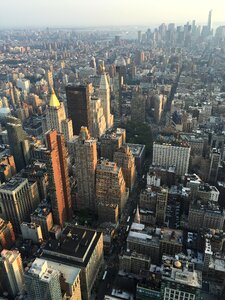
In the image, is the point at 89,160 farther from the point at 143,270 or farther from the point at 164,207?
the point at 143,270

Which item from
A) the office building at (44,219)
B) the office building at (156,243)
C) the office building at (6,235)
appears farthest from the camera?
the office building at (44,219)

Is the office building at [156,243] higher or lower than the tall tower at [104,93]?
lower

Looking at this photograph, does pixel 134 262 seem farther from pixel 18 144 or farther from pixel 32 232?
pixel 18 144

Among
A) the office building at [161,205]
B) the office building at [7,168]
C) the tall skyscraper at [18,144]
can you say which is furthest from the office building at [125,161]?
the office building at [7,168]

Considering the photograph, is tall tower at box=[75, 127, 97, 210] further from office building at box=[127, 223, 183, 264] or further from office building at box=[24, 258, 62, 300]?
office building at box=[24, 258, 62, 300]

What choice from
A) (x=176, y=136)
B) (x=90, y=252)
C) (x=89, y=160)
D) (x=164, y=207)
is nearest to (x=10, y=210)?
(x=89, y=160)

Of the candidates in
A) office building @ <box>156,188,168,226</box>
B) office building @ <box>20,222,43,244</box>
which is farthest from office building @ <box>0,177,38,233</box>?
office building @ <box>156,188,168,226</box>

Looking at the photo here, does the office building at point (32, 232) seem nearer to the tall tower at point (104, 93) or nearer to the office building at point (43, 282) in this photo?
the office building at point (43, 282)

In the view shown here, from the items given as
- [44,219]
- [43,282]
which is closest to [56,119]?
[44,219]
